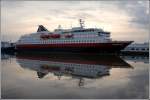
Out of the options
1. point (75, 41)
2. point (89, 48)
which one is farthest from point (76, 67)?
point (75, 41)

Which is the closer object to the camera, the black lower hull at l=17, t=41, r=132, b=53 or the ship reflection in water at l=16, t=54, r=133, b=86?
the ship reflection in water at l=16, t=54, r=133, b=86

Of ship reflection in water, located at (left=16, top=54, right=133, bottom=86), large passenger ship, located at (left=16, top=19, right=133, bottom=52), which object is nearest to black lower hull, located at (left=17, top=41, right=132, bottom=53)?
large passenger ship, located at (left=16, top=19, right=133, bottom=52)

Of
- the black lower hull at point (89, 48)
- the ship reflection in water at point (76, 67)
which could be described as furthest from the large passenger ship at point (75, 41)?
the ship reflection in water at point (76, 67)

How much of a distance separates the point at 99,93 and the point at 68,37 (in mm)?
22690

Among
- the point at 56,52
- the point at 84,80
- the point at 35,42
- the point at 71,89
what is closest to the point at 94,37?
the point at 56,52

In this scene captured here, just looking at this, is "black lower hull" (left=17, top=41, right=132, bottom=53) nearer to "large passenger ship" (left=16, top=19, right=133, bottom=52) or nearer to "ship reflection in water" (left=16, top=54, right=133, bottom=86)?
"large passenger ship" (left=16, top=19, right=133, bottom=52)

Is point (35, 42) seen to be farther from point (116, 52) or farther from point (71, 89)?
point (71, 89)

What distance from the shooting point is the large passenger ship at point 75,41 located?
2564 cm

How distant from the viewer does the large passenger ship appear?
84.1ft

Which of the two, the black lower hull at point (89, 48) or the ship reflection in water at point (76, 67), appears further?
the black lower hull at point (89, 48)

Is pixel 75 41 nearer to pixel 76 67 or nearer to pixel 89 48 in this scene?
pixel 89 48

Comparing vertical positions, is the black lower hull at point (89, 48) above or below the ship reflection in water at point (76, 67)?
above

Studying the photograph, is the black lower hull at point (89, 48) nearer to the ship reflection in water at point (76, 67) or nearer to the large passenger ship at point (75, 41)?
the large passenger ship at point (75, 41)

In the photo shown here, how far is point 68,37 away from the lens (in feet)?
96.0
